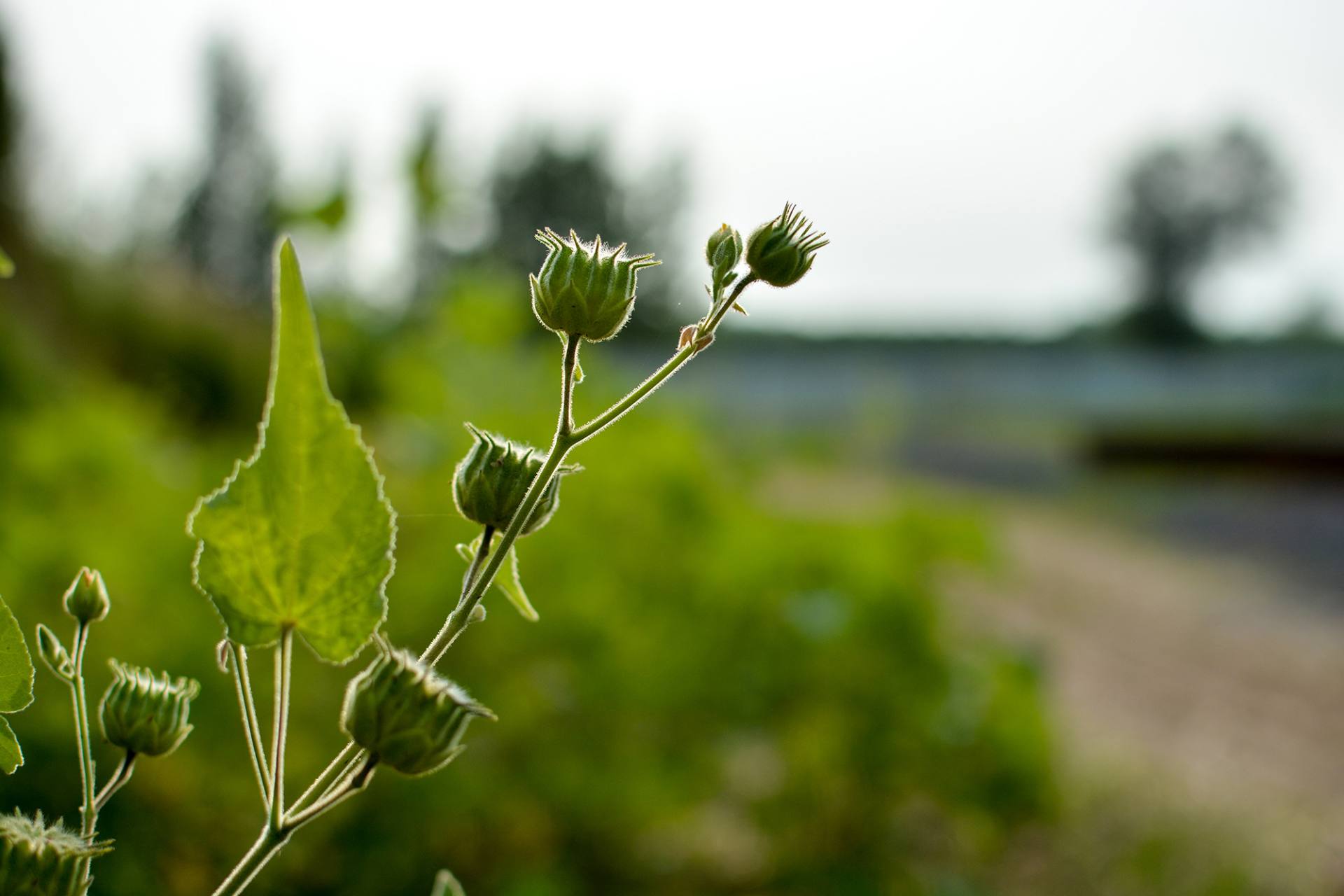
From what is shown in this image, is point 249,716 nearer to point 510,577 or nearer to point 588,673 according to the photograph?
point 510,577

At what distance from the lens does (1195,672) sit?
4.35m

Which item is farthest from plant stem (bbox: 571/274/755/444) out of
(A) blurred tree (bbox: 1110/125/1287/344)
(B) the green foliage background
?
(A) blurred tree (bbox: 1110/125/1287/344)

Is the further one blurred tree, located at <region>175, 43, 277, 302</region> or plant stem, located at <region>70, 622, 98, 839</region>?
blurred tree, located at <region>175, 43, 277, 302</region>

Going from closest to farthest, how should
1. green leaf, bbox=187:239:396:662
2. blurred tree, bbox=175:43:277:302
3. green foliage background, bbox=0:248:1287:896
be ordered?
1. green leaf, bbox=187:239:396:662
2. green foliage background, bbox=0:248:1287:896
3. blurred tree, bbox=175:43:277:302

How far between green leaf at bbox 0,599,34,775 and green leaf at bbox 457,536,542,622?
73mm

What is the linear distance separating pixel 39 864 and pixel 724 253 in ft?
0.51

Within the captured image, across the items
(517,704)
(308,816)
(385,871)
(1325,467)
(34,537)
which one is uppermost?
(308,816)

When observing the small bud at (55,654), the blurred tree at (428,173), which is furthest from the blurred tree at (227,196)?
the small bud at (55,654)

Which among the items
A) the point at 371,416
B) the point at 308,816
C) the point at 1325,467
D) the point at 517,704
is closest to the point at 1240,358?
the point at 1325,467

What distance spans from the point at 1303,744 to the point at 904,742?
2.75 meters

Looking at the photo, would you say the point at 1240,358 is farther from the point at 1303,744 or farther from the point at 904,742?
the point at 904,742

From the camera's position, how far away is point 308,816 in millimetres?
161

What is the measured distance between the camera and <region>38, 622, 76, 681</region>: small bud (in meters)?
0.21

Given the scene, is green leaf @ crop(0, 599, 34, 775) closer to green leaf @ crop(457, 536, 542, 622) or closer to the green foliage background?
green leaf @ crop(457, 536, 542, 622)
